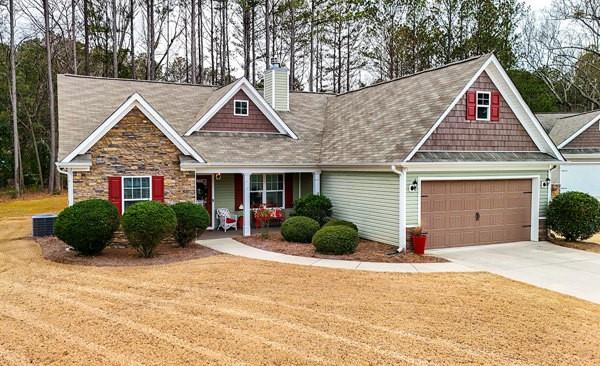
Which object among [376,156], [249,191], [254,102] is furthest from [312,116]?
[376,156]

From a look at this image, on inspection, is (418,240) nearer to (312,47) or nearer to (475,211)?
(475,211)

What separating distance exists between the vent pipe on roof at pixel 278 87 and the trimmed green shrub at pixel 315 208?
5728 millimetres

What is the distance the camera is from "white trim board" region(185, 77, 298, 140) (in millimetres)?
17375

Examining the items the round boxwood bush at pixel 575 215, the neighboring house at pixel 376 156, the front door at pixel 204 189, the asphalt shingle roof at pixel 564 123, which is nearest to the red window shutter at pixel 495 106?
the neighboring house at pixel 376 156

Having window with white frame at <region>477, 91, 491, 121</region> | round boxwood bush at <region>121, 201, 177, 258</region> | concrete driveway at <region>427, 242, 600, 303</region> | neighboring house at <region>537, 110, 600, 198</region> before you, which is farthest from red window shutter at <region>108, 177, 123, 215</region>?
neighboring house at <region>537, 110, 600, 198</region>

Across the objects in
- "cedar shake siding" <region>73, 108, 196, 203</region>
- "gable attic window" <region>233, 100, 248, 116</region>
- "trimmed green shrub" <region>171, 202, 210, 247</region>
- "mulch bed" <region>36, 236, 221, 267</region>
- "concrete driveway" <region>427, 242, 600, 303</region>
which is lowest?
"concrete driveway" <region>427, 242, 600, 303</region>

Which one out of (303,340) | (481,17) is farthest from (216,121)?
(481,17)

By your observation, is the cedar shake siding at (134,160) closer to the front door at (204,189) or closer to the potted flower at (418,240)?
the front door at (204,189)

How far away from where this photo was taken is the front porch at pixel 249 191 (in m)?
17.0

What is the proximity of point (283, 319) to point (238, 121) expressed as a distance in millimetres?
11584

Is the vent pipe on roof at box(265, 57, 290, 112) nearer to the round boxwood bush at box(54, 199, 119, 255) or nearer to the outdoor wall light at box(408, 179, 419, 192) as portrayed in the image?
the outdoor wall light at box(408, 179, 419, 192)

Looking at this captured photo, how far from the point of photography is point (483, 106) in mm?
14539

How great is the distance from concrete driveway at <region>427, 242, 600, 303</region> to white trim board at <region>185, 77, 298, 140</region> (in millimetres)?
7899

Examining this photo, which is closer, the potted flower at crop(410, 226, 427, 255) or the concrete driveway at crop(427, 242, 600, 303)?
the concrete driveway at crop(427, 242, 600, 303)
